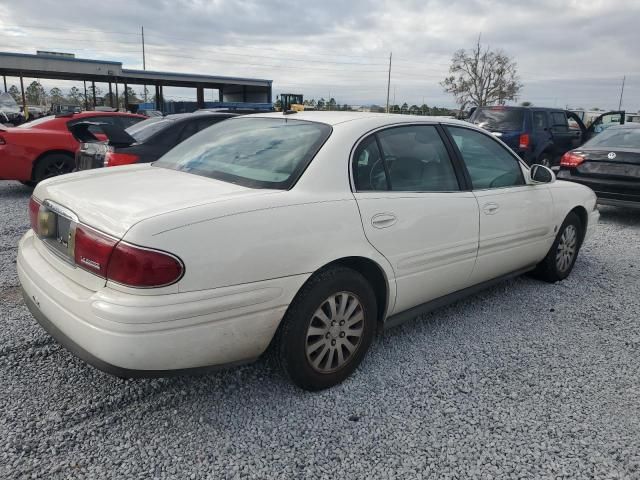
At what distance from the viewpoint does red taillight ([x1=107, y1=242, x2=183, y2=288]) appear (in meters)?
2.02

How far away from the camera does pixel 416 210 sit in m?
2.96

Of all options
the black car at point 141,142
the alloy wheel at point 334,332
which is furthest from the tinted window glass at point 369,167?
the black car at point 141,142

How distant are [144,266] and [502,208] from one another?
258 centimetres

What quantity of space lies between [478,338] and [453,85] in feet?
163


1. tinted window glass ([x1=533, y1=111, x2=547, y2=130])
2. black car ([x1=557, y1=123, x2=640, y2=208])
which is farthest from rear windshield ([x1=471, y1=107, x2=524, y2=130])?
black car ([x1=557, y1=123, x2=640, y2=208])

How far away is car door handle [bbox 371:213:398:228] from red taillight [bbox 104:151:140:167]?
3.99m

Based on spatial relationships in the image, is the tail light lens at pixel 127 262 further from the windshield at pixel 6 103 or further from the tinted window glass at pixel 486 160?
the windshield at pixel 6 103

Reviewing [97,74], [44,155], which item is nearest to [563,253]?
[44,155]

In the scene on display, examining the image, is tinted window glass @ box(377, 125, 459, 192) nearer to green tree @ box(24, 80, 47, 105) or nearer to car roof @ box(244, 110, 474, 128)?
car roof @ box(244, 110, 474, 128)

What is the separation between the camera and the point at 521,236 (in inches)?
151

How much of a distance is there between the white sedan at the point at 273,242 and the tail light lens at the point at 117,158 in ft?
8.90

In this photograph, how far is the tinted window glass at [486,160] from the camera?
3557mm

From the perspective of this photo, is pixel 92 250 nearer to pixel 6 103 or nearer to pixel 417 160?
pixel 417 160

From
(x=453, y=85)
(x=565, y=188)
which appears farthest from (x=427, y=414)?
(x=453, y=85)
